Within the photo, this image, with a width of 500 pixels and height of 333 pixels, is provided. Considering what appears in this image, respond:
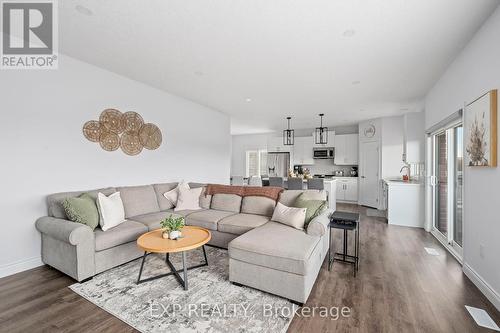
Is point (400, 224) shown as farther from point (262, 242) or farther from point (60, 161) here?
point (60, 161)

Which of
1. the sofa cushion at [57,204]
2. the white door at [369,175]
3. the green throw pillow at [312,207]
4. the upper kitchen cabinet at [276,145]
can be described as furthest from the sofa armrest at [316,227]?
the upper kitchen cabinet at [276,145]

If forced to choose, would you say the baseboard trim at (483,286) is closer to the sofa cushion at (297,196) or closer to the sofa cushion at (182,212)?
the sofa cushion at (297,196)

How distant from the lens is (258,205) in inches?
143

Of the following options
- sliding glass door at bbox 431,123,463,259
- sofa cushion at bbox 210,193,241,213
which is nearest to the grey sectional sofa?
sofa cushion at bbox 210,193,241,213

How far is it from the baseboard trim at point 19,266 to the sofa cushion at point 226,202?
2.43m

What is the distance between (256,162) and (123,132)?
6.45 m

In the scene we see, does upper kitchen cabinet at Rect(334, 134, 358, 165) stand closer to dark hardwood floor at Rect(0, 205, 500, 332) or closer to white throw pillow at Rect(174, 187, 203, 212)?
dark hardwood floor at Rect(0, 205, 500, 332)

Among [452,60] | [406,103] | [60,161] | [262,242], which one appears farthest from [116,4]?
[406,103]

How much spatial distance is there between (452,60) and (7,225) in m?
6.09

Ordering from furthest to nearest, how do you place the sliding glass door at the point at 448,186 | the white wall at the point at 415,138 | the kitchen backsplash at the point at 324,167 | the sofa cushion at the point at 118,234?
the kitchen backsplash at the point at 324,167, the white wall at the point at 415,138, the sliding glass door at the point at 448,186, the sofa cushion at the point at 118,234

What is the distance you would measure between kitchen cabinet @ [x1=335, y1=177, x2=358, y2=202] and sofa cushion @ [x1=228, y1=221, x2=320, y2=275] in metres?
5.76

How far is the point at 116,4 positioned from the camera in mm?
2035

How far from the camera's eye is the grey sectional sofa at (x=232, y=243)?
2098mm

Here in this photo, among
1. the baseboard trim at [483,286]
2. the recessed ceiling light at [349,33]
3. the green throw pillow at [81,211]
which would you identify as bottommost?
the baseboard trim at [483,286]
